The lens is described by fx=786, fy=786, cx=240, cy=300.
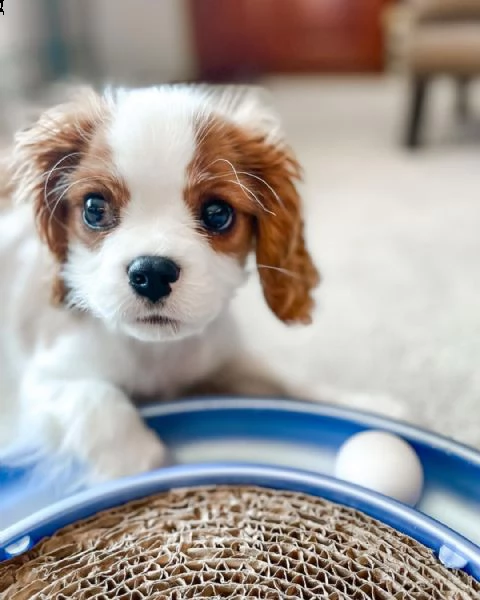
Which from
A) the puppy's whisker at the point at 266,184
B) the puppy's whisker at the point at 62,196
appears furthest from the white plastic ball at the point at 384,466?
the puppy's whisker at the point at 62,196

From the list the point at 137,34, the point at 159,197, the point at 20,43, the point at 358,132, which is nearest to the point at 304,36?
the point at 137,34

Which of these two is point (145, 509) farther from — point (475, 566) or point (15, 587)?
point (475, 566)

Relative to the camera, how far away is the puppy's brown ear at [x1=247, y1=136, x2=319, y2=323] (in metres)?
0.81

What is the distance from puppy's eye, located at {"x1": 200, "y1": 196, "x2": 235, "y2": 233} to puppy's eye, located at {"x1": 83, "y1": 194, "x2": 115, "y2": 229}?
3.5 inches

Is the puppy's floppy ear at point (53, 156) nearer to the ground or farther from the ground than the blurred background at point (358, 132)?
nearer to the ground

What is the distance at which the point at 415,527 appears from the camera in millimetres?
739

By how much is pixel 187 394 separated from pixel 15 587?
40 cm

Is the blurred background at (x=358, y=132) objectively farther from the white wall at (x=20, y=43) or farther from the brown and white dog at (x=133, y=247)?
the brown and white dog at (x=133, y=247)

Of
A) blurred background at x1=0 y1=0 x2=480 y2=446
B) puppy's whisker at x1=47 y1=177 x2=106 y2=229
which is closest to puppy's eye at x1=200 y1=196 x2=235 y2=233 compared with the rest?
puppy's whisker at x1=47 y1=177 x2=106 y2=229

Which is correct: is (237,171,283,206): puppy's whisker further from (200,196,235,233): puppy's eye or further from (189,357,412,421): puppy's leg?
(189,357,412,421): puppy's leg

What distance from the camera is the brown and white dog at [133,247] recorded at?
0.74 m

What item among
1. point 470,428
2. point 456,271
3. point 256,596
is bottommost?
point 256,596

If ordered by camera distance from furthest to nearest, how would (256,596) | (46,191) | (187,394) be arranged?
(187,394) < (46,191) < (256,596)

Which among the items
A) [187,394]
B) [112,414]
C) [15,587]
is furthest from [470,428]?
[15,587]
